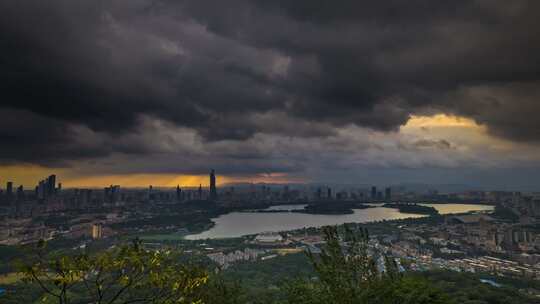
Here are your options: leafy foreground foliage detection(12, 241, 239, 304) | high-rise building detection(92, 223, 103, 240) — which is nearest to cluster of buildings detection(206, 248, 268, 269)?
high-rise building detection(92, 223, 103, 240)

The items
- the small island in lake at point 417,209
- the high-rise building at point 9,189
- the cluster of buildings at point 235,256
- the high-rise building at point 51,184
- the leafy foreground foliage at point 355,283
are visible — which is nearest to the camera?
the leafy foreground foliage at point 355,283

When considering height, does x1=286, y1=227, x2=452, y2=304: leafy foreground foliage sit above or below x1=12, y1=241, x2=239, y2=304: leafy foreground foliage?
below

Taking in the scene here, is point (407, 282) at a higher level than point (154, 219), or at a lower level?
higher

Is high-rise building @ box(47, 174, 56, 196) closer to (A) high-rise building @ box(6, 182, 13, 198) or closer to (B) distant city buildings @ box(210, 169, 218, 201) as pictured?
(A) high-rise building @ box(6, 182, 13, 198)

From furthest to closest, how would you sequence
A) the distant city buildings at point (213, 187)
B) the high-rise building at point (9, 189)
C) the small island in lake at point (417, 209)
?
1. the distant city buildings at point (213, 187)
2. the high-rise building at point (9, 189)
3. the small island in lake at point (417, 209)

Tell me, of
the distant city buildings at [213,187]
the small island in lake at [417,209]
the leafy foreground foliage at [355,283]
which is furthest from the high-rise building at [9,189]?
the leafy foreground foliage at [355,283]

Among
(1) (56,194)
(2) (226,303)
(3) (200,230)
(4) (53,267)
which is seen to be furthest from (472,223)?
(1) (56,194)

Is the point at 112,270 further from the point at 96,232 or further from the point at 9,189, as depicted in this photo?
the point at 9,189

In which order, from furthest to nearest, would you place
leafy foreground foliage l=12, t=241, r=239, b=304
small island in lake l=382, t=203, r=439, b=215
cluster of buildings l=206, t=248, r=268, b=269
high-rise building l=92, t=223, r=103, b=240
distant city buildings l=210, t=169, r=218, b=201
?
distant city buildings l=210, t=169, r=218, b=201, small island in lake l=382, t=203, r=439, b=215, high-rise building l=92, t=223, r=103, b=240, cluster of buildings l=206, t=248, r=268, b=269, leafy foreground foliage l=12, t=241, r=239, b=304

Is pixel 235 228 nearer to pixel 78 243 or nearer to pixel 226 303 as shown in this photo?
pixel 78 243

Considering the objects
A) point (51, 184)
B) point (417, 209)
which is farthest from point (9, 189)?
point (417, 209)

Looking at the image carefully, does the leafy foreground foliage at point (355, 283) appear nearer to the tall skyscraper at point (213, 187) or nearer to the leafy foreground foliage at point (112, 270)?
the leafy foreground foliage at point (112, 270)
